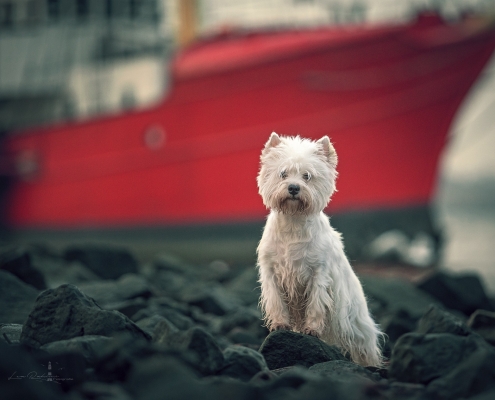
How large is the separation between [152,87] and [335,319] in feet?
46.7

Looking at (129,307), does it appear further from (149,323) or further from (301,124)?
(301,124)

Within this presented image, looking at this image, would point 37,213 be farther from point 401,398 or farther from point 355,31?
point 401,398

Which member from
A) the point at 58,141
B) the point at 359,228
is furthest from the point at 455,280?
the point at 58,141

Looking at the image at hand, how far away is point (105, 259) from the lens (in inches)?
314

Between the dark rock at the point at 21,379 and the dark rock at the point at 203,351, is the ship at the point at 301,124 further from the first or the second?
the dark rock at the point at 21,379

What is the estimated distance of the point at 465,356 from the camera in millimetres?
3670

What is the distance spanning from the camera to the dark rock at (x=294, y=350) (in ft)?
12.7

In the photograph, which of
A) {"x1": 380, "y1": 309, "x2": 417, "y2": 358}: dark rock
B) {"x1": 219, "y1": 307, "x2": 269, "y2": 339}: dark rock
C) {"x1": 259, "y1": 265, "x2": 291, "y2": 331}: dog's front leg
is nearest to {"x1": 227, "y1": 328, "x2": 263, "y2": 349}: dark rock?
{"x1": 219, "y1": 307, "x2": 269, "y2": 339}: dark rock

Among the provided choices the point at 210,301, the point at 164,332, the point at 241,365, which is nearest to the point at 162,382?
the point at 241,365

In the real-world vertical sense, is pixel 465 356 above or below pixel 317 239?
below

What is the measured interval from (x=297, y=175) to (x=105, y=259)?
4.68 metres

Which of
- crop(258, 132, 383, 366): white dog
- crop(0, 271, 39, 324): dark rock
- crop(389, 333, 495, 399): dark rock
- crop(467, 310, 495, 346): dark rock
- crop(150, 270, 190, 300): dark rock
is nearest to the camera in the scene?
crop(389, 333, 495, 399): dark rock

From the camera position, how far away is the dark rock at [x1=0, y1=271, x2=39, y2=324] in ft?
15.8

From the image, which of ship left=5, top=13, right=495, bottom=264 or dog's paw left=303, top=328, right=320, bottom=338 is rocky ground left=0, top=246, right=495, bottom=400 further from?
ship left=5, top=13, right=495, bottom=264
